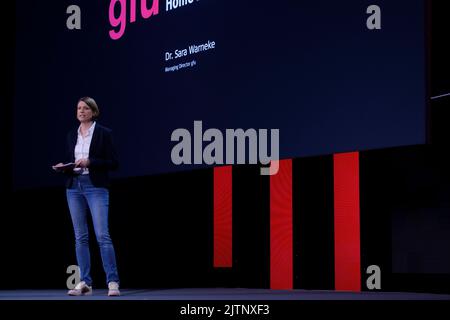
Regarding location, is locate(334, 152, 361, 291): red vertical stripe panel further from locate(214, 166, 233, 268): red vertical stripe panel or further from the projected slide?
locate(214, 166, 233, 268): red vertical stripe panel

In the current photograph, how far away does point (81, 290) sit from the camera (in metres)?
4.31

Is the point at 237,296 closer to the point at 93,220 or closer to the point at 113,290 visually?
the point at 113,290

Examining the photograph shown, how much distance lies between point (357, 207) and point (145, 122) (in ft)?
5.16

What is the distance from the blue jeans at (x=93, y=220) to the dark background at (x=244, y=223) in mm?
1263

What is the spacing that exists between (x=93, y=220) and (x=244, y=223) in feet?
5.32

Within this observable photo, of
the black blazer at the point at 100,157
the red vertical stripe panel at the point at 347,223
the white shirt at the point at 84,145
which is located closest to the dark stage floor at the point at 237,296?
the red vertical stripe panel at the point at 347,223

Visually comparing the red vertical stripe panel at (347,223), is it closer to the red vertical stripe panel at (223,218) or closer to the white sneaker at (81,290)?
the red vertical stripe panel at (223,218)

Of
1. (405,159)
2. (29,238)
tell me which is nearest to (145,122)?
(29,238)

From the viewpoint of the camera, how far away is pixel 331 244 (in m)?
5.15

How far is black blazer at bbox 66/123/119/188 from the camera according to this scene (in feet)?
14.0

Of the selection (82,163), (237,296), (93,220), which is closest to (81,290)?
(93,220)

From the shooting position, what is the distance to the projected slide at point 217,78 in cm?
417

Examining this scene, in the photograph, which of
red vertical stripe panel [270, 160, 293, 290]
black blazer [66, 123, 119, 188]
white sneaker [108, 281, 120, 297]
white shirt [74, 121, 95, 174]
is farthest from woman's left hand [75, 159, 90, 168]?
red vertical stripe panel [270, 160, 293, 290]
